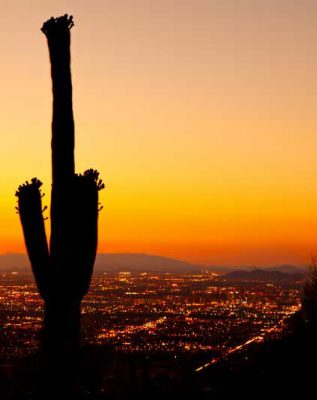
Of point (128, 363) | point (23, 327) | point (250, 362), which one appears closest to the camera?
point (128, 363)

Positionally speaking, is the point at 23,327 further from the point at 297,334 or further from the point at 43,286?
the point at 43,286

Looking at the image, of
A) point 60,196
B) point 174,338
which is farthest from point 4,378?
point 174,338

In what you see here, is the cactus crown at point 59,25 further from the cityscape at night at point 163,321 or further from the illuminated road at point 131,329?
the illuminated road at point 131,329

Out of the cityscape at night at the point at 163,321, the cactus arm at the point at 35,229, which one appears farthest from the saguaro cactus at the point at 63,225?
the cityscape at night at the point at 163,321

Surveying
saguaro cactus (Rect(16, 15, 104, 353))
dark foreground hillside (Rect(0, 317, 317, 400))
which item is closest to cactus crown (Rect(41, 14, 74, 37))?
saguaro cactus (Rect(16, 15, 104, 353))

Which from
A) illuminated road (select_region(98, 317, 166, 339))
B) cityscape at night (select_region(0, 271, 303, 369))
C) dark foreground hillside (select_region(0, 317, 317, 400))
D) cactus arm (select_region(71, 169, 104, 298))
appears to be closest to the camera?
cactus arm (select_region(71, 169, 104, 298))

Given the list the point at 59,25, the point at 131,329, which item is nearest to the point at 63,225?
the point at 59,25

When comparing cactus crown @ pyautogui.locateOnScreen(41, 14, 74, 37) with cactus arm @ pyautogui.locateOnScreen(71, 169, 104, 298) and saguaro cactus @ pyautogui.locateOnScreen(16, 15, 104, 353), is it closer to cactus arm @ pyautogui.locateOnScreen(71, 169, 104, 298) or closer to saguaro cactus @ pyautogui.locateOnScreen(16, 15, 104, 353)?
saguaro cactus @ pyautogui.locateOnScreen(16, 15, 104, 353)
